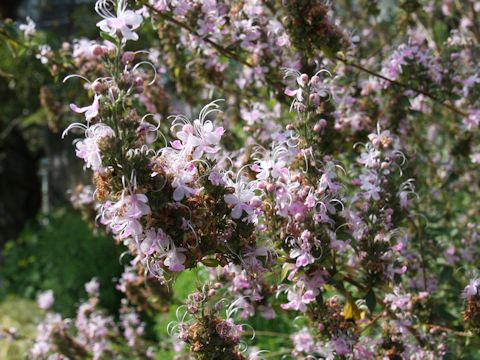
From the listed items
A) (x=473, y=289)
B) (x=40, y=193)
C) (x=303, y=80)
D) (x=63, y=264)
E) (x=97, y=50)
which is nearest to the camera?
(x=97, y=50)

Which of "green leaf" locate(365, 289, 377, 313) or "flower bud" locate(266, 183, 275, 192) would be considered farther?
"green leaf" locate(365, 289, 377, 313)

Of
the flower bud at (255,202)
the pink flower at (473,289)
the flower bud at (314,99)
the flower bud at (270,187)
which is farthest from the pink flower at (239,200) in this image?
the pink flower at (473,289)

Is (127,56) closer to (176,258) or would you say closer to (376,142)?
(176,258)

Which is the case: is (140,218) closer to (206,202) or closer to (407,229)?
(206,202)

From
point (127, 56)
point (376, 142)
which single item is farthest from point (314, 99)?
point (127, 56)

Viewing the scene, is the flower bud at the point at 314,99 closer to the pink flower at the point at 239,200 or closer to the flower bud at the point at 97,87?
the pink flower at the point at 239,200

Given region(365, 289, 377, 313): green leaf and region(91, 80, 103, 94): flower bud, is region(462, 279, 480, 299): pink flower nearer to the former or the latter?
region(365, 289, 377, 313): green leaf

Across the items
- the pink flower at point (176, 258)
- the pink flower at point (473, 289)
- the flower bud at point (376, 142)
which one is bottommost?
the pink flower at point (473, 289)

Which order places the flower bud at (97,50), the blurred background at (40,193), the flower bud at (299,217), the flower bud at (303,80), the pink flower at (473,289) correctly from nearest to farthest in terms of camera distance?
the flower bud at (97,50)
the flower bud at (299,217)
the flower bud at (303,80)
the pink flower at (473,289)
the blurred background at (40,193)

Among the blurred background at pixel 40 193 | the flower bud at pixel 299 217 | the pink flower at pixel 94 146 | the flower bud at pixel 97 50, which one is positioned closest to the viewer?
the pink flower at pixel 94 146

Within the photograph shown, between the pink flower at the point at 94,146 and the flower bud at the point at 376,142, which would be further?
the flower bud at the point at 376,142

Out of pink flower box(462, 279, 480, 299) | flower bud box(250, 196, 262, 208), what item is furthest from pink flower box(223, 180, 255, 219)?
pink flower box(462, 279, 480, 299)
